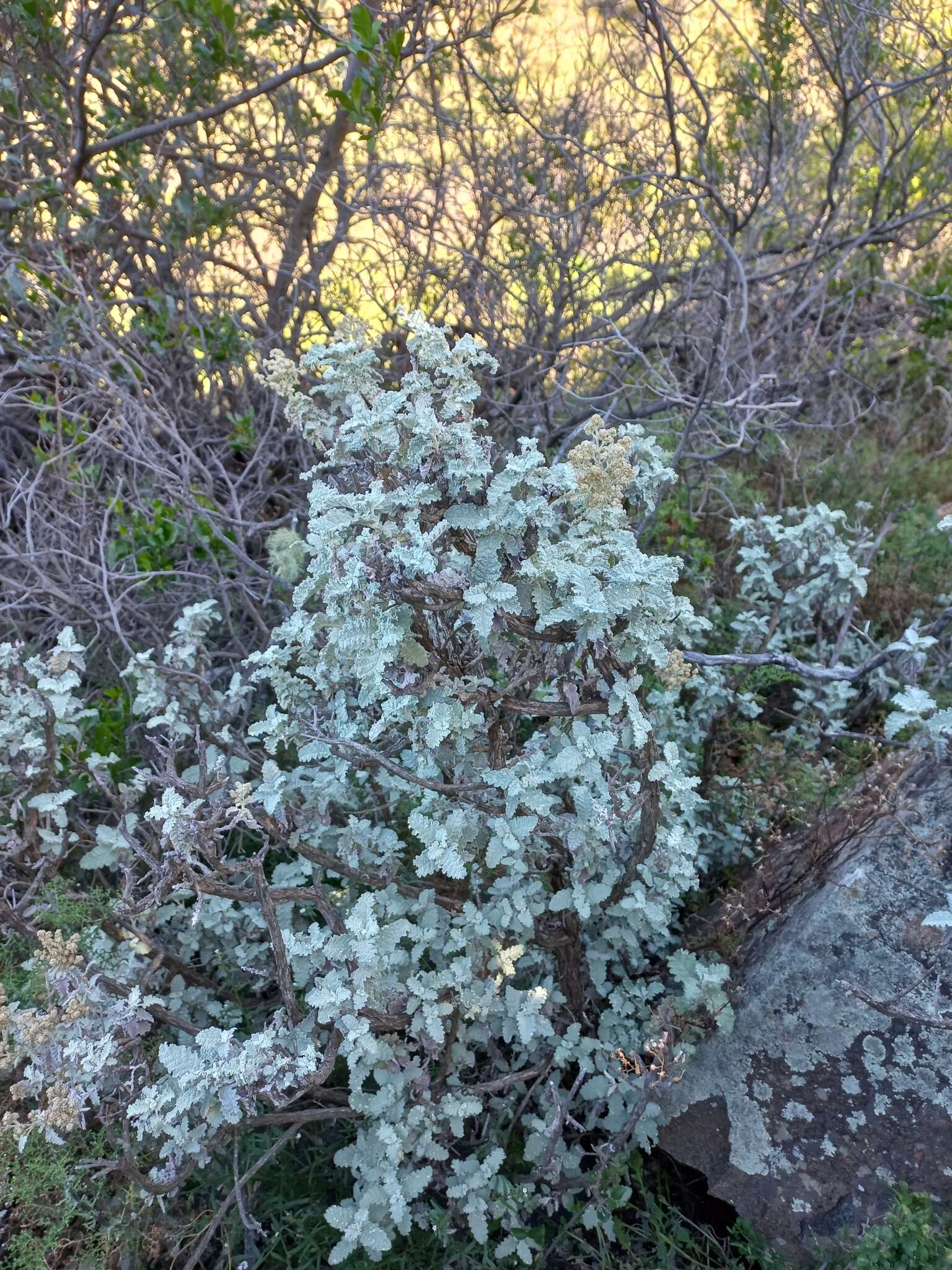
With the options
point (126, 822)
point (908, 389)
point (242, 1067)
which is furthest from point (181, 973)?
point (908, 389)

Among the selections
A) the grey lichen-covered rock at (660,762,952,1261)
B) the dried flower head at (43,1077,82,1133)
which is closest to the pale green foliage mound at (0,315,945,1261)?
the dried flower head at (43,1077,82,1133)

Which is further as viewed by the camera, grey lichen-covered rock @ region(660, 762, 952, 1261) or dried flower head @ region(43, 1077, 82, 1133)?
grey lichen-covered rock @ region(660, 762, 952, 1261)

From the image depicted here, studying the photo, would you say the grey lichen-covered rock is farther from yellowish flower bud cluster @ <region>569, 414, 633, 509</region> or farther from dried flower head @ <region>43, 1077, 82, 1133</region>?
dried flower head @ <region>43, 1077, 82, 1133</region>

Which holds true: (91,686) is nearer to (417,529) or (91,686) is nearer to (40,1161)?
(40,1161)

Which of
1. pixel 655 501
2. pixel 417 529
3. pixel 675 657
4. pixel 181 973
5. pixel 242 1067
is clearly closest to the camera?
pixel 417 529

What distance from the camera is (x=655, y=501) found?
2361 mm

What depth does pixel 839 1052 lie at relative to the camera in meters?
1.89

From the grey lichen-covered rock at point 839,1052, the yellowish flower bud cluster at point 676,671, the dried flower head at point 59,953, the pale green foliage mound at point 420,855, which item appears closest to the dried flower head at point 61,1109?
the pale green foliage mound at point 420,855

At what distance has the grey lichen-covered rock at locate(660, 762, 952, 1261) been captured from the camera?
5.85 feet

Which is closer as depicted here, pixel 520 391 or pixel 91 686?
pixel 91 686

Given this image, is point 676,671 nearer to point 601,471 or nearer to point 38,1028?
point 601,471

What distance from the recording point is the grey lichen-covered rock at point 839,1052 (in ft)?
5.85

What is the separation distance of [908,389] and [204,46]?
383 cm

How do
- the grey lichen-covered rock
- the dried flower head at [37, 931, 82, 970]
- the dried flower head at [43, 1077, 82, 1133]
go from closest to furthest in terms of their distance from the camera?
the dried flower head at [43, 1077, 82, 1133] → the dried flower head at [37, 931, 82, 970] → the grey lichen-covered rock
